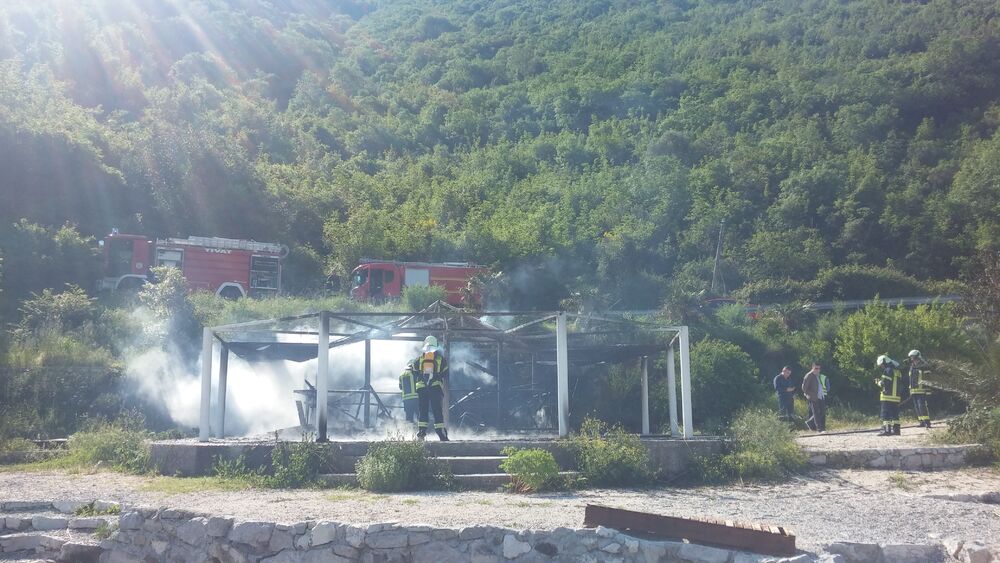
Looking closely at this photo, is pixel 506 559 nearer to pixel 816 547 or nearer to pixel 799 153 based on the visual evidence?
pixel 816 547

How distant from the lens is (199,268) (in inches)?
1161

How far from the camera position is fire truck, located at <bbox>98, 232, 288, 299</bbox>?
2928cm

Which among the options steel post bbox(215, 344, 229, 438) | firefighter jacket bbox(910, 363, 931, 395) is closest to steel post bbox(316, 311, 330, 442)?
steel post bbox(215, 344, 229, 438)

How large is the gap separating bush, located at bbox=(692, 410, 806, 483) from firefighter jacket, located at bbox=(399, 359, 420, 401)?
14.2 ft

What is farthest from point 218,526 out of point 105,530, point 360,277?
point 360,277

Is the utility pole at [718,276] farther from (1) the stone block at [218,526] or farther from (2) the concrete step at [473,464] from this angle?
(1) the stone block at [218,526]

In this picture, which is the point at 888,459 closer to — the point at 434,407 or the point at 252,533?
the point at 434,407

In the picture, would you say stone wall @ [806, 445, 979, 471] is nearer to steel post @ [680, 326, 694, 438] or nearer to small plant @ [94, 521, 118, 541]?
steel post @ [680, 326, 694, 438]

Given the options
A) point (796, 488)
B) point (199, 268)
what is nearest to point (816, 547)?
point (796, 488)

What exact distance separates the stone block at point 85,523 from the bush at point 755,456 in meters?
7.78

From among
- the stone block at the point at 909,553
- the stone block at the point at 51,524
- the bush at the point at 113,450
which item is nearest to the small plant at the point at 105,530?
the stone block at the point at 51,524

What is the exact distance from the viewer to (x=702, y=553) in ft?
26.2

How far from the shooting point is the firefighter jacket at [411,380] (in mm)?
13062

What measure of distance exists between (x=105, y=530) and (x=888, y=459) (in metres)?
11.1
